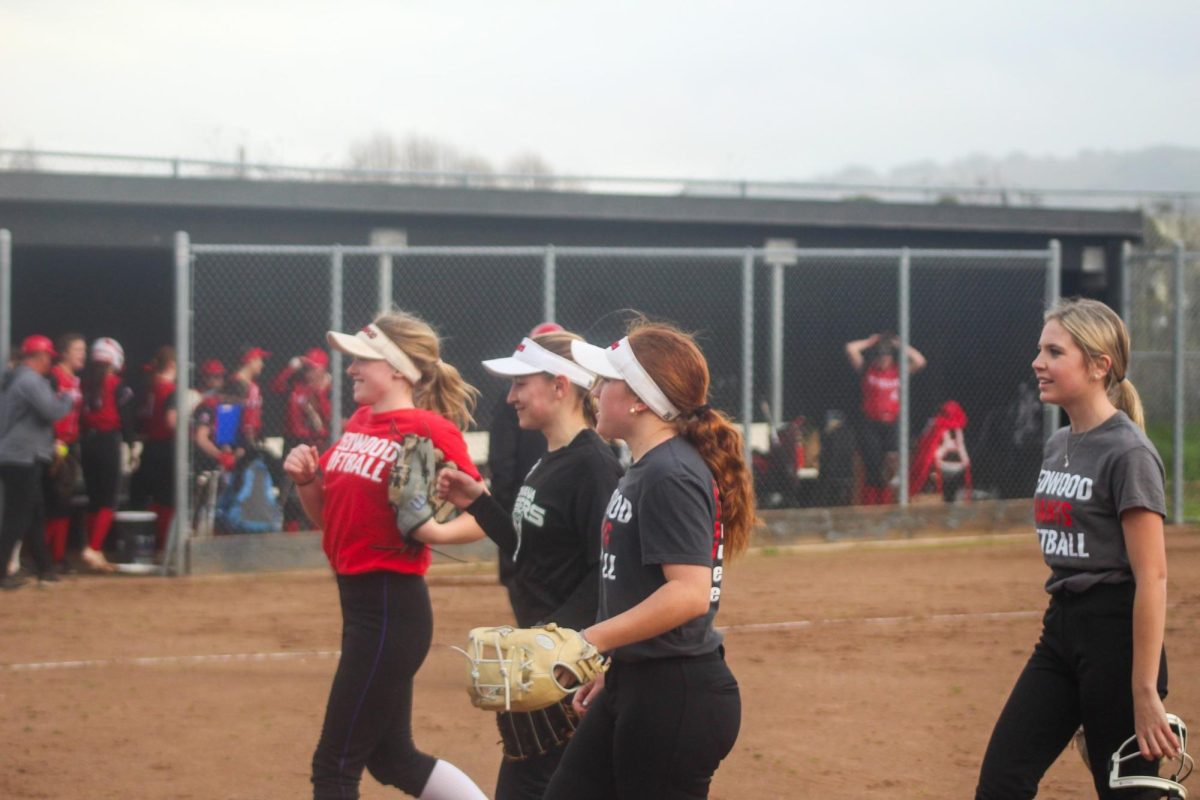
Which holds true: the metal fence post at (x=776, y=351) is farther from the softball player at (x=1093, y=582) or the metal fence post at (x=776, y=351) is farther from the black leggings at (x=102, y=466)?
the softball player at (x=1093, y=582)

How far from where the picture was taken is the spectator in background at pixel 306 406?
38.6 feet

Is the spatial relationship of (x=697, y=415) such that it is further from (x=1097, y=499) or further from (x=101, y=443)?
(x=101, y=443)

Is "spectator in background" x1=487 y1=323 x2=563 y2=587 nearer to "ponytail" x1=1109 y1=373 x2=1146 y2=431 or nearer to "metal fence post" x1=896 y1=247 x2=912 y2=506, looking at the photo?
"ponytail" x1=1109 y1=373 x2=1146 y2=431

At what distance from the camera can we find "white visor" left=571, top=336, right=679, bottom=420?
3.50 m

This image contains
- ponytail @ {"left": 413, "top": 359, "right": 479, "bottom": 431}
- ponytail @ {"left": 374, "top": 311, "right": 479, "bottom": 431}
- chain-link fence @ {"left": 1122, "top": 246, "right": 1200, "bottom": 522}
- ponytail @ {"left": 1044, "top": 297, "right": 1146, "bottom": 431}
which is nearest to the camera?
ponytail @ {"left": 1044, "top": 297, "right": 1146, "bottom": 431}

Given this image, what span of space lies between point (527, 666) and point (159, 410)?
9.60 meters

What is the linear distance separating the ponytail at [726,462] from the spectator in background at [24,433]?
8.19m

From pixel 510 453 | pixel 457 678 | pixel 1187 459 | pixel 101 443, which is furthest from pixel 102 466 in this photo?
pixel 1187 459

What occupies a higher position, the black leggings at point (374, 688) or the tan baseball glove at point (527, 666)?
the tan baseball glove at point (527, 666)

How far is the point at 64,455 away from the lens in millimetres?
11406

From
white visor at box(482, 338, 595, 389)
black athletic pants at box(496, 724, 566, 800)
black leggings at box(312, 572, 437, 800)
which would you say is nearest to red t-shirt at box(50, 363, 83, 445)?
black leggings at box(312, 572, 437, 800)

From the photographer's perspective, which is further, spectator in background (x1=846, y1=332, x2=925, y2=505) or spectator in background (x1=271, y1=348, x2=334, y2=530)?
spectator in background (x1=846, y1=332, x2=925, y2=505)

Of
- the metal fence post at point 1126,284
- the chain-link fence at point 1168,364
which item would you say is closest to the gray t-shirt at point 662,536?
the chain-link fence at point 1168,364

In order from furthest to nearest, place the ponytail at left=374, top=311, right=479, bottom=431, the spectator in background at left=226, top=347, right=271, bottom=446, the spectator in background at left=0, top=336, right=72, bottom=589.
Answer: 1. the spectator in background at left=226, top=347, right=271, bottom=446
2. the spectator in background at left=0, top=336, right=72, bottom=589
3. the ponytail at left=374, top=311, right=479, bottom=431
